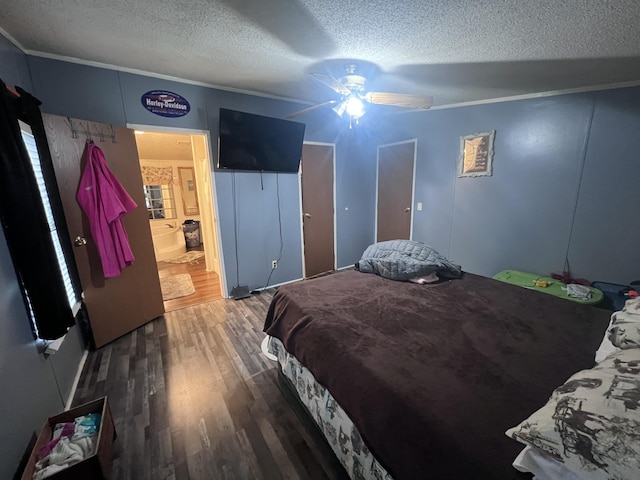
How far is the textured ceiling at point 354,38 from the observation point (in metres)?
1.47

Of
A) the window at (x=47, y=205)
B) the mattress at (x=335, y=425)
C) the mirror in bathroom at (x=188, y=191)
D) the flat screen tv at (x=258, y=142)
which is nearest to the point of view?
the mattress at (x=335, y=425)

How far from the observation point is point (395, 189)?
163 inches

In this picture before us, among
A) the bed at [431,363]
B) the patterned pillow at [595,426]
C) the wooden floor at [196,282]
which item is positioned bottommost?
the wooden floor at [196,282]

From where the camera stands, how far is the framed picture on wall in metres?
3.16

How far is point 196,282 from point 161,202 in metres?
3.61

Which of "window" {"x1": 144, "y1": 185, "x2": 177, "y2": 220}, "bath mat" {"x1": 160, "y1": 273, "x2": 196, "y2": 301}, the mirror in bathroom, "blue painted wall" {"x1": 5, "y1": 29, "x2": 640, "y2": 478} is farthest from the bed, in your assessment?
"window" {"x1": 144, "y1": 185, "x2": 177, "y2": 220}

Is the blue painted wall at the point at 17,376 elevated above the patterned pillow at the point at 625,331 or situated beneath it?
situated beneath

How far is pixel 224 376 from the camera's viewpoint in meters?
1.99

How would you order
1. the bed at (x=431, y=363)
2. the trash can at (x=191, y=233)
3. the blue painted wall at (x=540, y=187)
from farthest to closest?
1. the trash can at (x=191, y=233)
2. the blue painted wall at (x=540, y=187)
3. the bed at (x=431, y=363)

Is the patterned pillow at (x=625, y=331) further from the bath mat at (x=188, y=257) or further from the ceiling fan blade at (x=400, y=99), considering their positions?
the bath mat at (x=188, y=257)

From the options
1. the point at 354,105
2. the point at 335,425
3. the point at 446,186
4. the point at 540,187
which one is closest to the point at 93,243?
the point at 335,425

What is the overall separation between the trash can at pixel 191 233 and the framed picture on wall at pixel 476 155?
5370 mm

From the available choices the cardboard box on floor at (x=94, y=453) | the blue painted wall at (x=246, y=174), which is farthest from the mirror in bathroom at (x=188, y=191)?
the cardboard box on floor at (x=94, y=453)

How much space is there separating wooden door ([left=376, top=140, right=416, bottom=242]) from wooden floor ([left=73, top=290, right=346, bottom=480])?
2.66 metres
